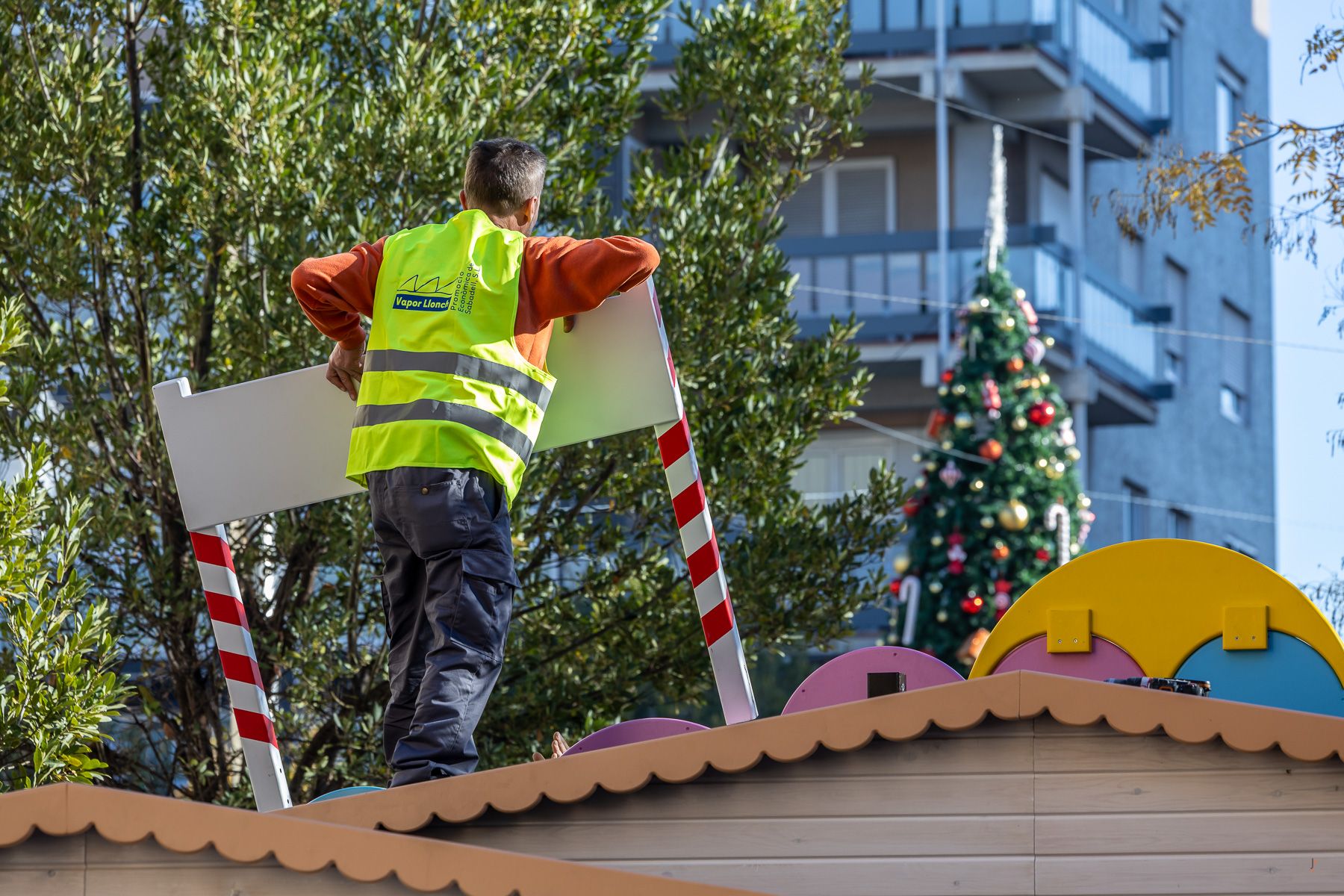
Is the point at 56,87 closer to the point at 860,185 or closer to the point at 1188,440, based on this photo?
the point at 860,185

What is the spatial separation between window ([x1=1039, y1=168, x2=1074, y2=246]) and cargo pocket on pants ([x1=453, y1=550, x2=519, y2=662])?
24.6 m

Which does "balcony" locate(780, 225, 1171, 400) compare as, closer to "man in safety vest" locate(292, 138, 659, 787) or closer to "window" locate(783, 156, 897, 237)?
"window" locate(783, 156, 897, 237)

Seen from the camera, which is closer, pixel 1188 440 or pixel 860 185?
pixel 860 185

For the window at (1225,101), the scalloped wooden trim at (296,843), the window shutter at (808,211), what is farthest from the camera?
the window at (1225,101)

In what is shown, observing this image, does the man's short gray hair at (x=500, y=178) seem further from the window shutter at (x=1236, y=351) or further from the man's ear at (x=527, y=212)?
the window shutter at (x=1236, y=351)

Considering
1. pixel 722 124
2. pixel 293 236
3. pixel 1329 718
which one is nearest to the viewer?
pixel 1329 718

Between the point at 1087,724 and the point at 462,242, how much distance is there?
2050mm

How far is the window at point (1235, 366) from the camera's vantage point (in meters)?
33.9

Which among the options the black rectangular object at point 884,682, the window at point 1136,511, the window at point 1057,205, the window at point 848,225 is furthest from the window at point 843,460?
the black rectangular object at point 884,682

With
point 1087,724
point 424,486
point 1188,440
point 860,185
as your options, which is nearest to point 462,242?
point 424,486

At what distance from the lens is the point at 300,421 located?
17.9ft

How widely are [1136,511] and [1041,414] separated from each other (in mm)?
9555

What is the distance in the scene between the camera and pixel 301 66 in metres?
8.92

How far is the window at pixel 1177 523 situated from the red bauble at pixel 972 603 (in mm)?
10537
